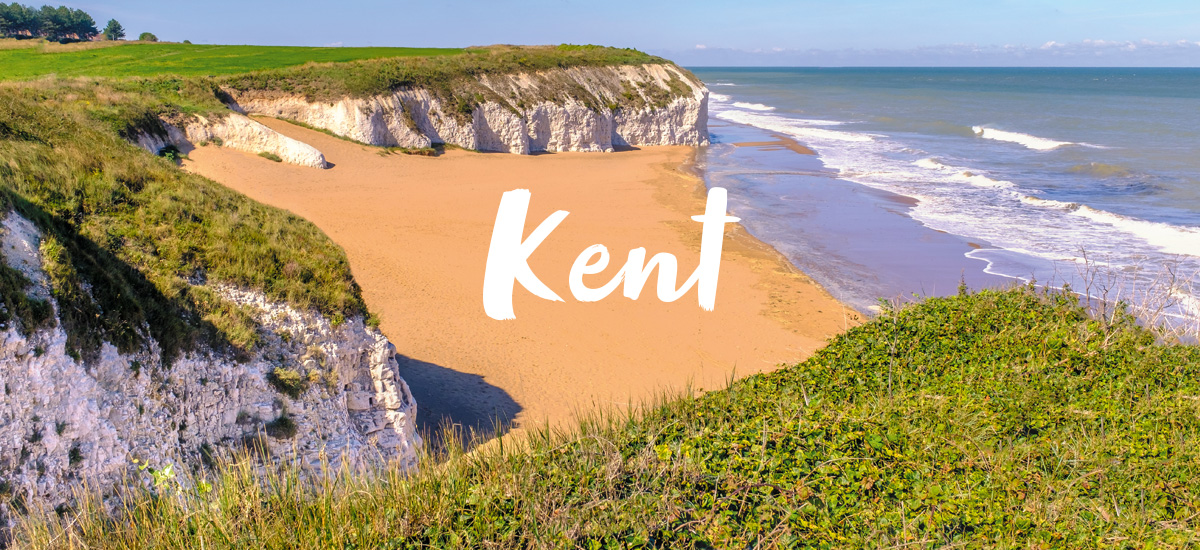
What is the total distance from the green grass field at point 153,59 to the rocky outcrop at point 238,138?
6195 millimetres

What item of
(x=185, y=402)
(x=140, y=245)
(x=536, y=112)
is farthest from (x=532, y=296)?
(x=536, y=112)

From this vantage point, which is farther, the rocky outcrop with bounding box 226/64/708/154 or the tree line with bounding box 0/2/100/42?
the tree line with bounding box 0/2/100/42

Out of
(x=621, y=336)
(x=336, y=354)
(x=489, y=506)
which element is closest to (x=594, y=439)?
(x=489, y=506)

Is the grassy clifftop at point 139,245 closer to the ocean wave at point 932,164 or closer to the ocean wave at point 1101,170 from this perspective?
the ocean wave at point 932,164

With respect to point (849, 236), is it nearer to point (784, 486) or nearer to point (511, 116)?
point (784, 486)

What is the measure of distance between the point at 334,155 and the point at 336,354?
21.2 metres

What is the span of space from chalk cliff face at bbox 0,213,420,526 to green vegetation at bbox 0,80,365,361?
0.49 ft

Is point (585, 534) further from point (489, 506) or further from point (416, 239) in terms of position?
point (416, 239)

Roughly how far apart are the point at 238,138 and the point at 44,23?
2319 inches

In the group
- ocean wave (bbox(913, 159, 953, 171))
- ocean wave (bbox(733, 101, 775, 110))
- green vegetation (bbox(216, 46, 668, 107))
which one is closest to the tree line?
green vegetation (bbox(216, 46, 668, 107))

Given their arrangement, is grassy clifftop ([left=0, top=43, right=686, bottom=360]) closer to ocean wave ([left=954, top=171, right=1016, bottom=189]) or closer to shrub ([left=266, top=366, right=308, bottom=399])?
shrub ([left=266, top=366, right=308, bottom=399])

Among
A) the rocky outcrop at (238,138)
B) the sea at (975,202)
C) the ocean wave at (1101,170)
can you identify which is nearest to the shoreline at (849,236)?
the sea at (975,202)

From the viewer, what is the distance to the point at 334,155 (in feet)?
86.8

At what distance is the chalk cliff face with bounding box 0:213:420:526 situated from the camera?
476 centimetres
